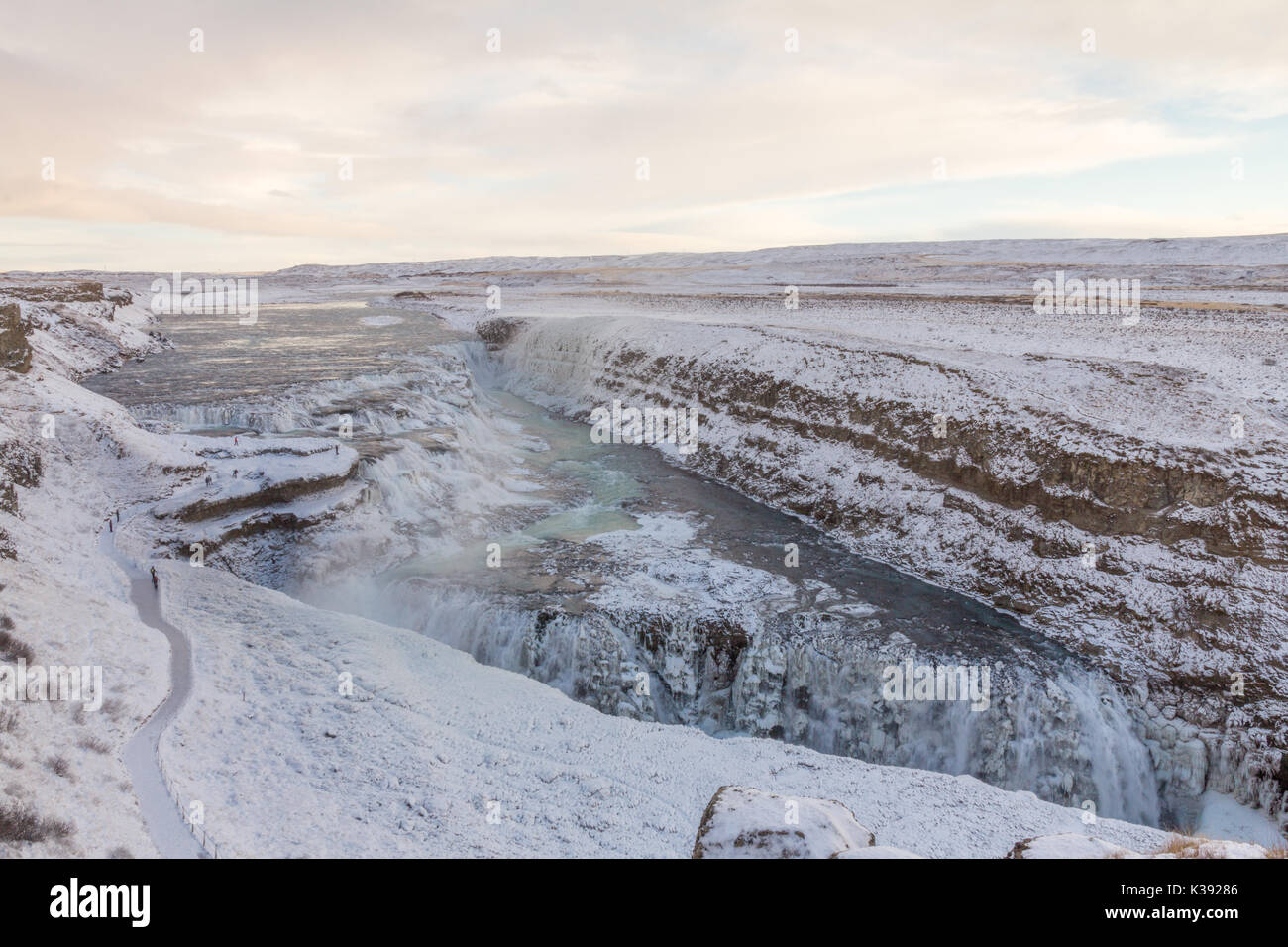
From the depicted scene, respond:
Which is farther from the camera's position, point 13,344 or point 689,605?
point 13,344

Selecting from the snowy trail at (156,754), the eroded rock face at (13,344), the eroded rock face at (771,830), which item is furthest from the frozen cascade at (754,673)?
the eroded rock face at (13,344)

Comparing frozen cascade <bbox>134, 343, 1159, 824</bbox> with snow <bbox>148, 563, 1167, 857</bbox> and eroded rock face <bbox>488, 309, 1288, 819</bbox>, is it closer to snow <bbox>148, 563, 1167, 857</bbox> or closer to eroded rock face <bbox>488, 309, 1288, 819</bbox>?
eroded rock face <bbox>488, 309, 1288, 819</bbox>

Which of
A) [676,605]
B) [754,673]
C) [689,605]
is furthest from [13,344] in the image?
[754,673]

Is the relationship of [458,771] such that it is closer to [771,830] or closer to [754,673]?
[771,830]
